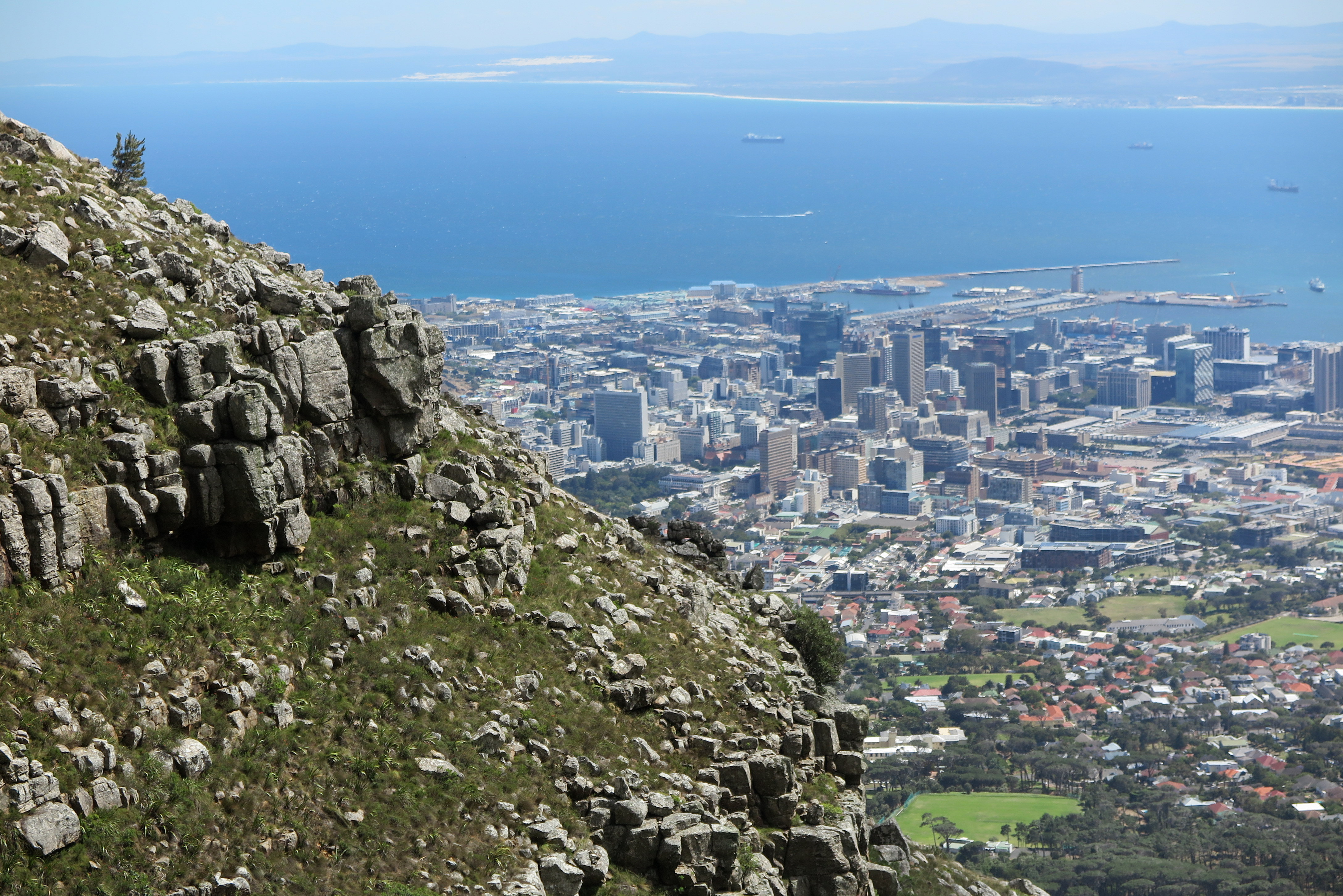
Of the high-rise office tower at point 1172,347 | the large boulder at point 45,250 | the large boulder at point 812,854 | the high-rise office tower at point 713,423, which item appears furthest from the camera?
the high-rise office tower at point 1172,347

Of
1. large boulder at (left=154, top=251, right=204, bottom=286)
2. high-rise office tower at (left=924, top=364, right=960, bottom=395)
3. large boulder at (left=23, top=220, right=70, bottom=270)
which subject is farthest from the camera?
high-rise office tower at (left=924, top=364, right=960, bottom=395)

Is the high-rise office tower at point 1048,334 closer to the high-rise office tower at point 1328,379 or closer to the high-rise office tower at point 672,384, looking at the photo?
the high-rise office tower at point 1328,379

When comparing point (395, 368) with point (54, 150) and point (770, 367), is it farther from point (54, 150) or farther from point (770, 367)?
→ point (770, 367)

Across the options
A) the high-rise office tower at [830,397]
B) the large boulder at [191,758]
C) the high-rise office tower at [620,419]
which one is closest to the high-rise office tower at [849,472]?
the high-rise office tower at [620,419]

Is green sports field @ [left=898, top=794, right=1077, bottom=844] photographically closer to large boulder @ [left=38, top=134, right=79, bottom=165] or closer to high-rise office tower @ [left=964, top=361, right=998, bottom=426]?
large boulder @ [left=38, top=134, right=79, bottom=165]

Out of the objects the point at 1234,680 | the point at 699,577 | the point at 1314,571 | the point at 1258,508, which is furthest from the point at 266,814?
the point at 1258,508

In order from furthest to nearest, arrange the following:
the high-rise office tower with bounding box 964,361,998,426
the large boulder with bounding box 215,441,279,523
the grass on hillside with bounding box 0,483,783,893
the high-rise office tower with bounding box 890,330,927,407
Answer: the high-rise office tower with bounding box 890,330,927,407, the high-rise office tower with bounding box 964,361,998,426, the large boulder with bounding box 215,441,279,523, the grass on hillside with bounding box 0,483,783,893

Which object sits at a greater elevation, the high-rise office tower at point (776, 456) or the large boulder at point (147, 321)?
the large boulder at point (147, 321)

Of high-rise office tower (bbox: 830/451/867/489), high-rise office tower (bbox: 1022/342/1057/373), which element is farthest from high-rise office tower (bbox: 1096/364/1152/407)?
high-rise office tower (bbox: 830/451/867/489)
